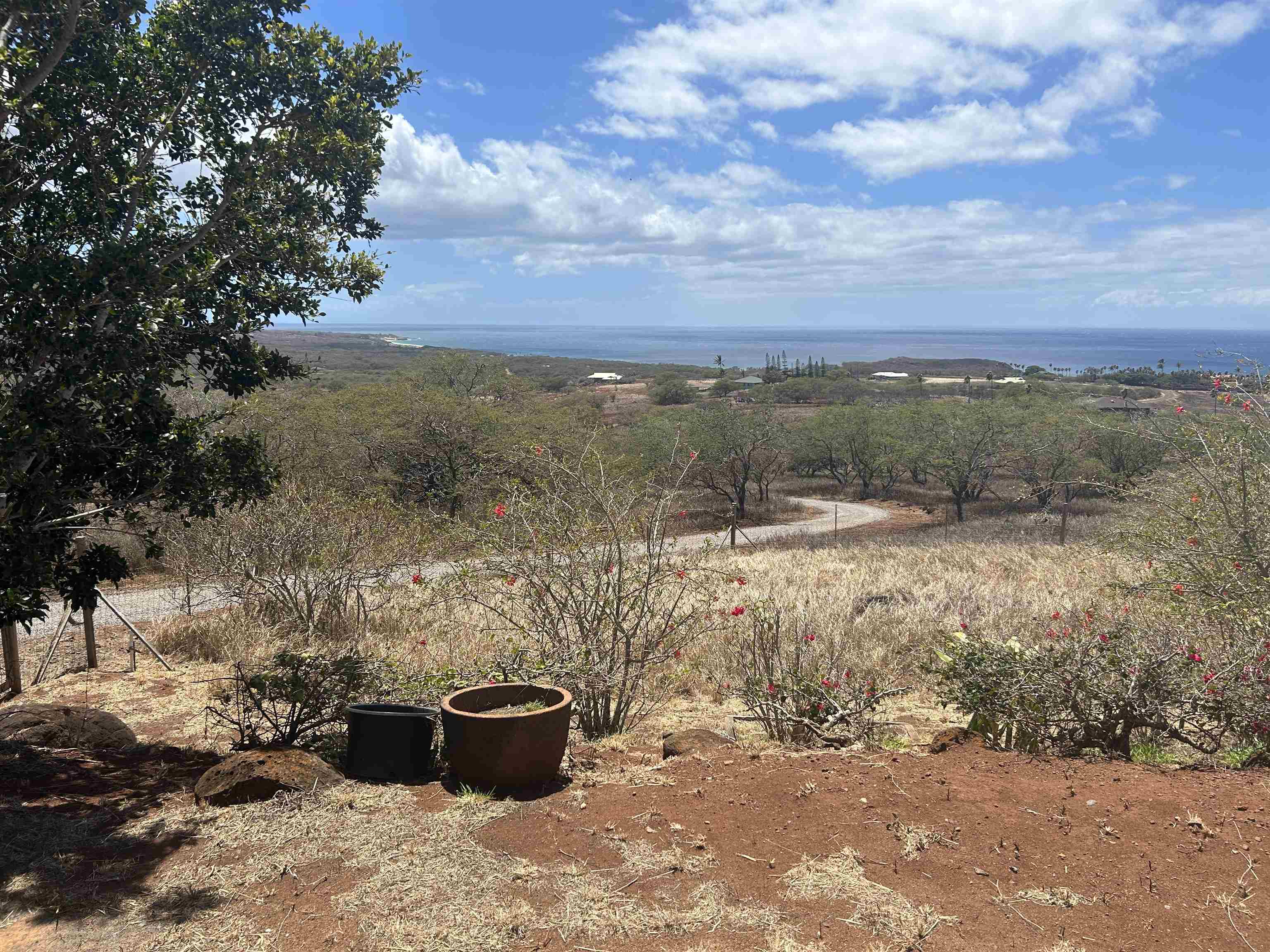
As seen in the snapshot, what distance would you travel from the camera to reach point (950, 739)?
5953 millimetres

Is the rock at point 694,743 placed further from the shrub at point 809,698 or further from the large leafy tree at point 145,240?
the large leafy tree at point 145,240

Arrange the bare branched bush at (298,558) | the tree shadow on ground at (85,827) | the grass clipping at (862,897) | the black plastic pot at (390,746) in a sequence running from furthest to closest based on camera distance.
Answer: the bare branched bush at (298,558) → the black plastic pot at (390,746) → the tree shadow on ground at (85,827) → the grass clipping at (862,897)

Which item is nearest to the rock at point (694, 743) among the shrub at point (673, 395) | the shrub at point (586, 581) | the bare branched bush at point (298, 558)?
the shrub at point (586, 581)

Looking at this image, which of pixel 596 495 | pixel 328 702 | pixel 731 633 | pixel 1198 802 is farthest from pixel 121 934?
pixel 731 633

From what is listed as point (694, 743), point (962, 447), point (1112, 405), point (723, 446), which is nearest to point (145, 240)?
point (694, 743)

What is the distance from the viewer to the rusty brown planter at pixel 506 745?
5109mm

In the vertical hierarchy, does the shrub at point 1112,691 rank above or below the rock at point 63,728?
above

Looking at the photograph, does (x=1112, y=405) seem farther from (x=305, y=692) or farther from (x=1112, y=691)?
(x=305, y=692)

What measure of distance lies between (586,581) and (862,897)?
343 cm

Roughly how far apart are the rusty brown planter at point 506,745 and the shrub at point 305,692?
38.6 inches

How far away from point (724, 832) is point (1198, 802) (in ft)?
7.91

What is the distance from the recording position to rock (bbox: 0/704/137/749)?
616 cm

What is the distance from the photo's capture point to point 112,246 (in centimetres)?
466

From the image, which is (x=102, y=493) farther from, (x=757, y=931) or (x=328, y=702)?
(x=757, y=931)
